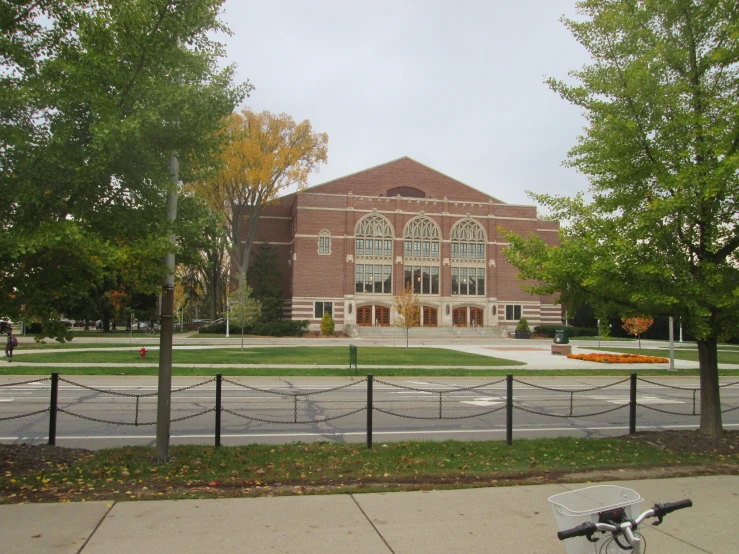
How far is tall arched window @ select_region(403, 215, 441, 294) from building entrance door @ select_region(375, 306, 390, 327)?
327 cm

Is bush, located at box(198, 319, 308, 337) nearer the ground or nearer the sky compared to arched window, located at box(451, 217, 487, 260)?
nearer the ground

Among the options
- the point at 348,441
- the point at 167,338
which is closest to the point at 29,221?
the point at 167,338

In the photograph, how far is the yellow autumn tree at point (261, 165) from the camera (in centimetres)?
4669

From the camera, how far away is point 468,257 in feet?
194

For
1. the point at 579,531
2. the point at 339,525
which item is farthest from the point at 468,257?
the point at 579,531

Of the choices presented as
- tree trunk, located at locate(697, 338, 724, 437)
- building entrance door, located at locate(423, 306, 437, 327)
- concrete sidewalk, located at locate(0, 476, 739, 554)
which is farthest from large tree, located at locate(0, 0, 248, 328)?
building entrance door, located at locate(423, 306, 437, 327)

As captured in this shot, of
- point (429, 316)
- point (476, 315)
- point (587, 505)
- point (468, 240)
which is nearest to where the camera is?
point (587, 505)

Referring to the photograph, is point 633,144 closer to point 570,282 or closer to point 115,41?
point 570,282

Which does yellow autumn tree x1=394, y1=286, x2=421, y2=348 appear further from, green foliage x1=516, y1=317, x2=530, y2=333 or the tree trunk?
the tree trunk

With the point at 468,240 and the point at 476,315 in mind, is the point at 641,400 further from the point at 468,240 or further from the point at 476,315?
the point at 468,240

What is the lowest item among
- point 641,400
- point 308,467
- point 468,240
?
point 641,400

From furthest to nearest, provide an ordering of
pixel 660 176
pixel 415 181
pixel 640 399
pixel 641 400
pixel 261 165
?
pixel 415 181 → pixel 261 165 → pixel 640 399 → pixel 641 400 → pixel 660 176

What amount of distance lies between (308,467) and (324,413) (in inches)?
206

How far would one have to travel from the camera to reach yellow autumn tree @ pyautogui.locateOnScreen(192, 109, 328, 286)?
46688mm
